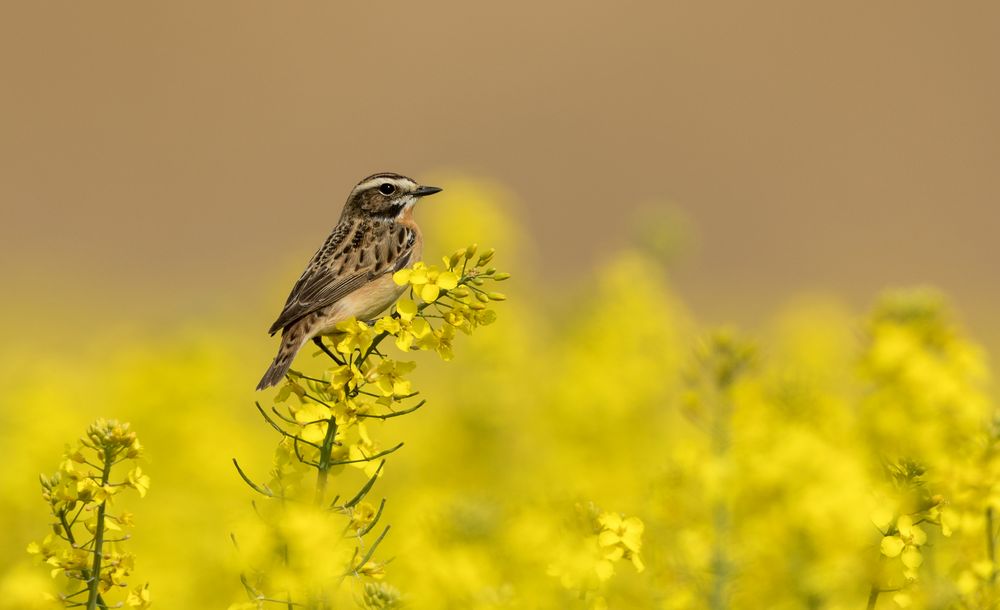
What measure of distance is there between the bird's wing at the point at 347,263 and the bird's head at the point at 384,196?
4.6 inches

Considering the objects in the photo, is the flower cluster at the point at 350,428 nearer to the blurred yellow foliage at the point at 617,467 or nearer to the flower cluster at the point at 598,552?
the blurred yellow foliage at the point at 617,467

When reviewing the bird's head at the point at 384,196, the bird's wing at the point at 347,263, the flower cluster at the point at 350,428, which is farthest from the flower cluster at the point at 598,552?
the bird's head at the point at 384,196

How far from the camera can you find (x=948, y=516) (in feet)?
18.7

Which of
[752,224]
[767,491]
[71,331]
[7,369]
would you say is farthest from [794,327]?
[752,224]

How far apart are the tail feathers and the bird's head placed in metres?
1.48

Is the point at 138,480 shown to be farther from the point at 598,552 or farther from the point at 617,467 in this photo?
the point at 617,467

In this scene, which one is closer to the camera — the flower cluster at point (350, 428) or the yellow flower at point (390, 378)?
the flower cluster at point (350, 428)

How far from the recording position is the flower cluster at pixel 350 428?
16.7 ft

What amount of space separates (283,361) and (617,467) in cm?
754

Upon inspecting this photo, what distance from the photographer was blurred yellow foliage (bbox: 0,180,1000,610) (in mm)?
5867

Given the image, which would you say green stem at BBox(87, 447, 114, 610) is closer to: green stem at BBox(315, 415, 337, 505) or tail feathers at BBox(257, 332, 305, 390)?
green stem at BBox(315, 415, 337, 505)

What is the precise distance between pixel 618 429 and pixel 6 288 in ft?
145

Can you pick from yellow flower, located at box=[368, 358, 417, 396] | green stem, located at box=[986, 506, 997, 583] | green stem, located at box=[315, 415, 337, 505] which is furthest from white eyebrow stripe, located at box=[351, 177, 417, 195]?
green stem, located at box=[986, 506, 997, 583]

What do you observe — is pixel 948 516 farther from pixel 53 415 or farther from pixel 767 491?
pixel 53 415
